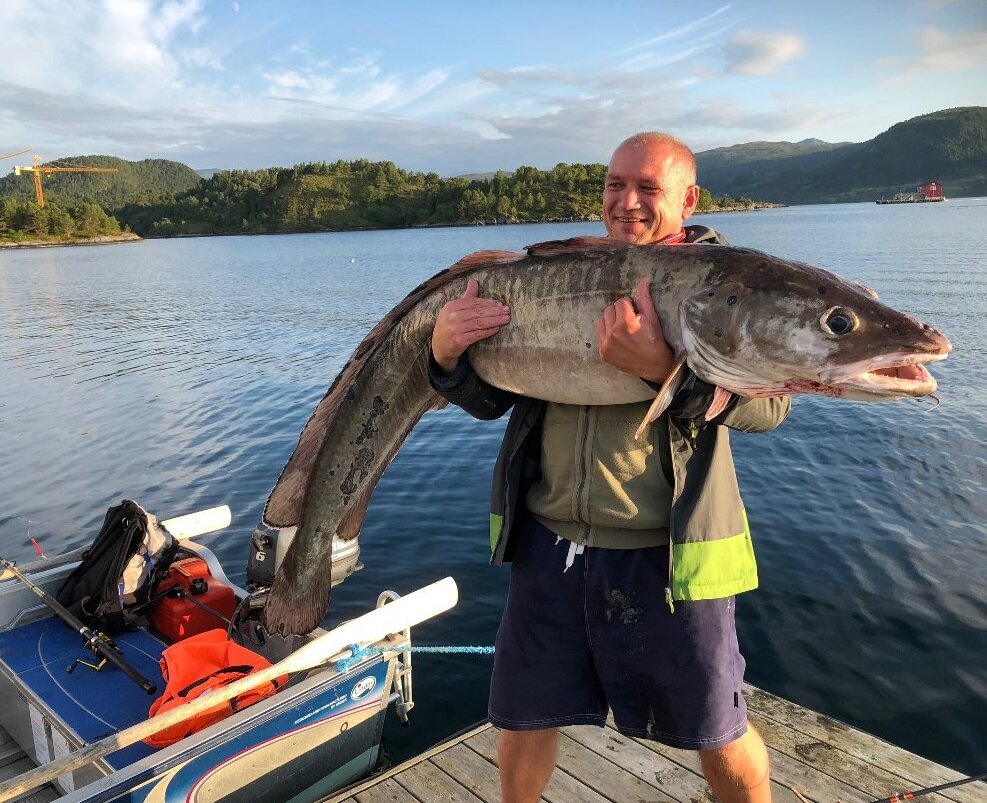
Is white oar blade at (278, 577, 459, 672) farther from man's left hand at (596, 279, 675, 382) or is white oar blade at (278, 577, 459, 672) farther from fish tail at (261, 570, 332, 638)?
man's left hand at (596, 279, 675, 382)

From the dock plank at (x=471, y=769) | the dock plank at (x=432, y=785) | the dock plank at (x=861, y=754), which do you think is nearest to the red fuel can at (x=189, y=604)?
the dock plank at (x=432, y=785)

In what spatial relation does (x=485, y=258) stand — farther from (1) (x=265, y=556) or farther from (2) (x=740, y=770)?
(1) (x=265, y=556)

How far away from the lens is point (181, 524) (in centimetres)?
721

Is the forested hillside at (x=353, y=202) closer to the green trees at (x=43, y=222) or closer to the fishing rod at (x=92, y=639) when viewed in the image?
the green trees at (x=43, y=222)

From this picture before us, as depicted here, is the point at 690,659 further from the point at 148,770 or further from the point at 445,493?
the point at 445,493

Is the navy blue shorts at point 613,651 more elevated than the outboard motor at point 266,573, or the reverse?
the navy blue shorts at point 613,651

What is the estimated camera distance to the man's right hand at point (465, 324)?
9.09ft

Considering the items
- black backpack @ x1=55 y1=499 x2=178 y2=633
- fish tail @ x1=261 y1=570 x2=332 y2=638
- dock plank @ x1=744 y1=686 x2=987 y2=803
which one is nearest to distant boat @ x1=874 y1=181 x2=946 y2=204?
dock plank @ x1=744 y1=686 x2=987 y2=803

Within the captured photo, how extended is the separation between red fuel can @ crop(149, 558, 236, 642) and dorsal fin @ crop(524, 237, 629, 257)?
4.80 m

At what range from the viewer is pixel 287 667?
4262 mm

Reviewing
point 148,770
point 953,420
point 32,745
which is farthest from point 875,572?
point 32,745

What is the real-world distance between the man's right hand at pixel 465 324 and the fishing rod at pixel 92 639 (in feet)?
12.7

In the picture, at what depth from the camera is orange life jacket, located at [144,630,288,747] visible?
175 inches

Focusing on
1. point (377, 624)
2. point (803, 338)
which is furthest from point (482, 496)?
point (803, 338)
